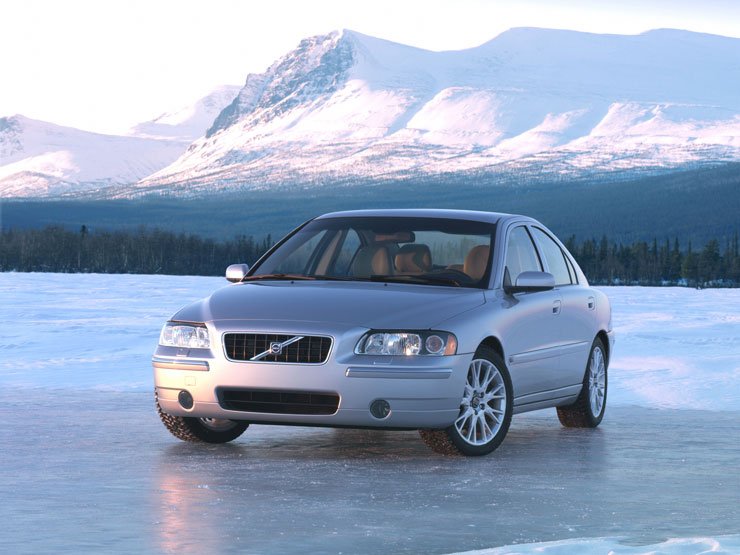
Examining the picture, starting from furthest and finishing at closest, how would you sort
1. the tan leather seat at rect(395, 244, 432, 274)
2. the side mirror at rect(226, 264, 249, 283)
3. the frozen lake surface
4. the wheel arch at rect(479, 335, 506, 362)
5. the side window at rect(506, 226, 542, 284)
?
the side window at rect(506, 226, 542, 284)
the side mirror at rect(226, 264, 249, 283)
the tan leather seat at rect(395, 244, 432, 274)
the wheel arch at rect(479, 335, 506, 362)
the frozen lake surface

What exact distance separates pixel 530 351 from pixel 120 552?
4935 mm

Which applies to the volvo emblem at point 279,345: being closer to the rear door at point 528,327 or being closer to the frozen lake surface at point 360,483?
the frozen lake surface at point 360,483

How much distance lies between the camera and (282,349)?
31.6ft

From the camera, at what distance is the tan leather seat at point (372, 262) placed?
10875 mm

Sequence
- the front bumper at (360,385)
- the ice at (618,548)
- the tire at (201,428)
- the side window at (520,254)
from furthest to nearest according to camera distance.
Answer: the side window at (520,254), the tire at (201,428), the front bumper at (360,385), the ice at (618,548)

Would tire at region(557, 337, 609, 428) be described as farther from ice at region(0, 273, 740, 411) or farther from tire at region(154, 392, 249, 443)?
tire at region(154, 392, 249, 443)

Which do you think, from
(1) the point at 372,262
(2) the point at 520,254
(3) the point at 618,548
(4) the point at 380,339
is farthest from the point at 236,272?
(3) the point at 618,548

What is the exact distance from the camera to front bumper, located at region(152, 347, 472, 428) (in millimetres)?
9461

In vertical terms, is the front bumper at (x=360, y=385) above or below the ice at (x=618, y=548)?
above

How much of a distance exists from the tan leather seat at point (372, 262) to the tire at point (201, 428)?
1.34 m

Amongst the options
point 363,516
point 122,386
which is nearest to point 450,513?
point 363,516

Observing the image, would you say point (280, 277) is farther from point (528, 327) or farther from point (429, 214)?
point (528, 327)

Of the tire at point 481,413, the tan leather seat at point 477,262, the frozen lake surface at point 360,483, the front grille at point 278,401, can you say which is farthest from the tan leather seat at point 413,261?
the front grille at point 278,401

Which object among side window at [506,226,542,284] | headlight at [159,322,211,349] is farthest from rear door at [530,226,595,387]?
headlight at [159,322,211,349]
